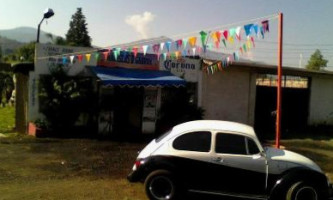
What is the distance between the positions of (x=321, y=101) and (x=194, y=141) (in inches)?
688

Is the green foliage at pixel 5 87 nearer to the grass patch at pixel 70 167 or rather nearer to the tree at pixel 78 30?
the grass patch at pixel 70 167

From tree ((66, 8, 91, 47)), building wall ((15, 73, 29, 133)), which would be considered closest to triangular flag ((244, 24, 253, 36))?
building wall ((15, 73, 29, 133))

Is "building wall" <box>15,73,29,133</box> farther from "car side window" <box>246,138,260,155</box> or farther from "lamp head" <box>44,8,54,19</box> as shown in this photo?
"car side window" <box>246,138,260,155</box>

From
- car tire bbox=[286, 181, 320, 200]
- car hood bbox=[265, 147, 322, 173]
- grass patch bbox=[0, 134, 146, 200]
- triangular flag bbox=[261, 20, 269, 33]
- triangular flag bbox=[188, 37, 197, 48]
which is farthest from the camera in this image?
triangular flag bbox=[188, 37, 197, 48]

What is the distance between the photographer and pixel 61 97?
50.2 ft

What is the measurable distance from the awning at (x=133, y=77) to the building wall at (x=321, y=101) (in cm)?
981

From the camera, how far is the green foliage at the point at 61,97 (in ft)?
49.9

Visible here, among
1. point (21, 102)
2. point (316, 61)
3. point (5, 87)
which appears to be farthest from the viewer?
point (316, 61)

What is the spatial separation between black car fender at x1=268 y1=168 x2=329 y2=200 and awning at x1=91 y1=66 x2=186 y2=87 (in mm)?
8421

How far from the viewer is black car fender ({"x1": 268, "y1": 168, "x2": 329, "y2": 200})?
7645mm

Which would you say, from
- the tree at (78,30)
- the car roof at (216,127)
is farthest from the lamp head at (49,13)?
the tree at (78,30)

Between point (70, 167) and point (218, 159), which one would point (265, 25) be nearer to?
point (218, 159)

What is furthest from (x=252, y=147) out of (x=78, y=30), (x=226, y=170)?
(x=78, y=30)

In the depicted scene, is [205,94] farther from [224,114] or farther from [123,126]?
[123,126]
